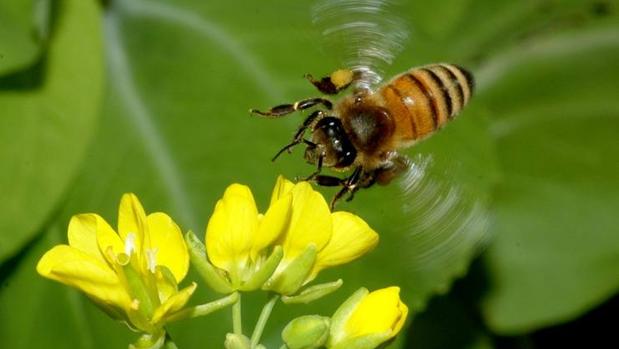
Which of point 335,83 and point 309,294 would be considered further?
point 335,83

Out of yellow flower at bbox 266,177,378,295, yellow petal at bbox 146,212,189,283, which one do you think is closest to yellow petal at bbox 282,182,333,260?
yellow flower at bbox 266,177,378,295

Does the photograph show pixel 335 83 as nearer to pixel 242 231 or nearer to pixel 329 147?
pixel 329 147

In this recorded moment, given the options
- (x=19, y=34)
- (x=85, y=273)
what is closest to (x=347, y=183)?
(x=85, y=273)

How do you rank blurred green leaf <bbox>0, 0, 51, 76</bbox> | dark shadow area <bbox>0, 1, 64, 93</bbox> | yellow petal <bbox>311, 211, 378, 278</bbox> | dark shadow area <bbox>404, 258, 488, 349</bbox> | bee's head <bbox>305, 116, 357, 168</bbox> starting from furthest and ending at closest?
1. dark shadow area <bbox>404, 258, 488, 349</bbox>
2. dark shadow area <bbox>0, 1, 64, 93</bbox>
3. blurred green leaf <bbox>0, 0, 51, 76</bbox>
4. bee's head <bbox>305, 116, 357, 168</bbox>
5. yellow petal <bbox>311, 211, 378, 278</bbox>

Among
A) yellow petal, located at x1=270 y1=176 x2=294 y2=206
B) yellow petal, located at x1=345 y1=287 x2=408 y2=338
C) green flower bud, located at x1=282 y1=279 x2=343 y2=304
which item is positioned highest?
yellow petal, located at x1=270 y1=176 x2=294 y2=206

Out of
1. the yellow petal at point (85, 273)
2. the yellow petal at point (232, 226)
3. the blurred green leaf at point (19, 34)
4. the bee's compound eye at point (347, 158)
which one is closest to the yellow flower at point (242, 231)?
the yellow petal at point (232, 226)

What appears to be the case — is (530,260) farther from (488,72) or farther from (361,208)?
(361,208)

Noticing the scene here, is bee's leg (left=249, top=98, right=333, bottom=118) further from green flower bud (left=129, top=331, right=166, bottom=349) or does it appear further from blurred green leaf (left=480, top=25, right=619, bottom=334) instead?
blurred green leaf (left=480, top=25, right=619, bottom=334)

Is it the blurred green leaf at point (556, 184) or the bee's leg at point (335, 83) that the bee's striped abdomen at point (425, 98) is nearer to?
the bee's leg at point (335, 83)
